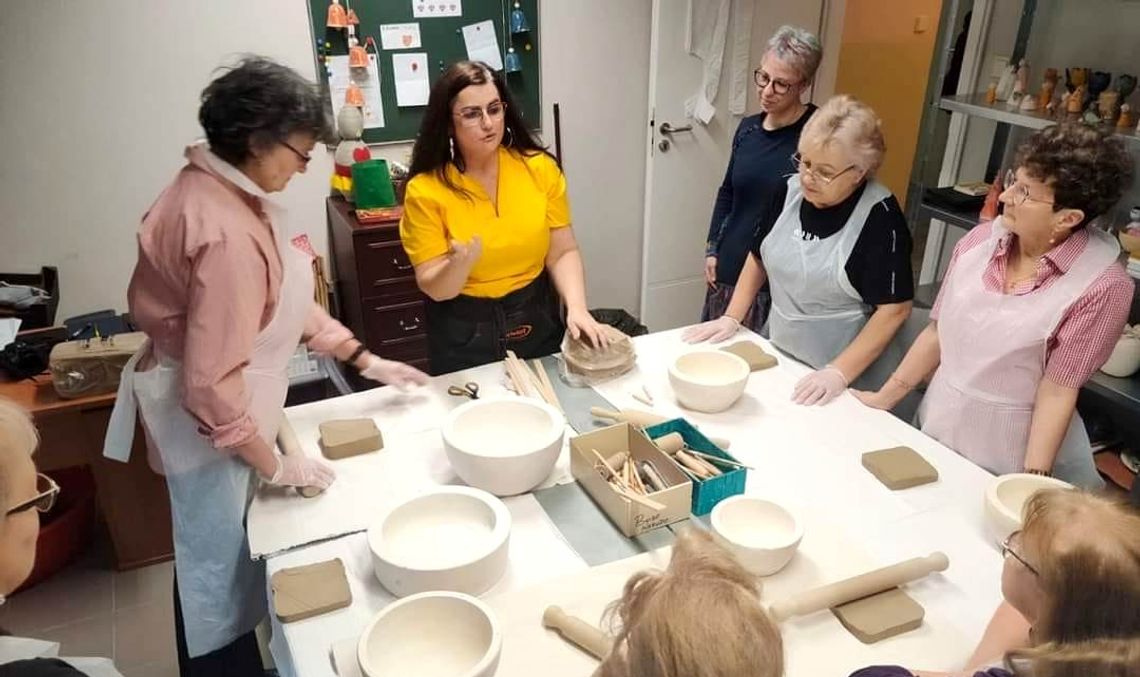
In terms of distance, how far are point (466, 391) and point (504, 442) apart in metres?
0.26

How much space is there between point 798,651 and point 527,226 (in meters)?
1.24

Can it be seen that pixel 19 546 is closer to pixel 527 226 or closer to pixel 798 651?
pixel 798 651

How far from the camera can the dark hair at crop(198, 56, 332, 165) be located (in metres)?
1.35

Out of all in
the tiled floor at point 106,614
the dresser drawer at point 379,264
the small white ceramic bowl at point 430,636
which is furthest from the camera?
the dresser drawer at point 379,264

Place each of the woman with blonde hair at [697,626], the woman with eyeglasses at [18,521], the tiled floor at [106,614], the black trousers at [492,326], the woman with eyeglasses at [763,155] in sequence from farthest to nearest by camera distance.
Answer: the woman with eyeglasses at [763,155] → the tiled floor at [106,614] → the black trousers at [492,326] → the woman with eyeglasses at [18,521] → the woman with blonde hair at [697,626]

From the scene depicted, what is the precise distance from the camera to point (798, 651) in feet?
3.68

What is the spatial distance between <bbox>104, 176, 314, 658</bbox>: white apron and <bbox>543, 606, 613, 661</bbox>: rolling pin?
2.31ft

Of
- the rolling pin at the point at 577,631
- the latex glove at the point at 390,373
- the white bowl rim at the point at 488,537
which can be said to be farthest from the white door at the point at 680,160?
the rolling pin at the point at 577,631

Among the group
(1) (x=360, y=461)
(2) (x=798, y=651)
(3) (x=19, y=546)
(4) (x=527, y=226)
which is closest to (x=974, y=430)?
(2) (x=798, y=651)

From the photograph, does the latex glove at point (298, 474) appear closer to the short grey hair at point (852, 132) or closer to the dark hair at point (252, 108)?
the dark hair at point (252, 108)

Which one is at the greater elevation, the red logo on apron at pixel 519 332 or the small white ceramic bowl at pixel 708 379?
the small white ceramic bowl at pixel 708 379

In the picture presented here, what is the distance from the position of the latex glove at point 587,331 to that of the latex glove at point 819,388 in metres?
0.47

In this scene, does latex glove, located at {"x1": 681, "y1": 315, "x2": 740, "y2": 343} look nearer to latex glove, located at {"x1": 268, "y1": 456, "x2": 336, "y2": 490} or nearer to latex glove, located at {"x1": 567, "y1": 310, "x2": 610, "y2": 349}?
latex glove, located at {"x1": 567, "y1": 310, "x2": 610, "y2": 349}

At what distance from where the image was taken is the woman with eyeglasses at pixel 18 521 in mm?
962
